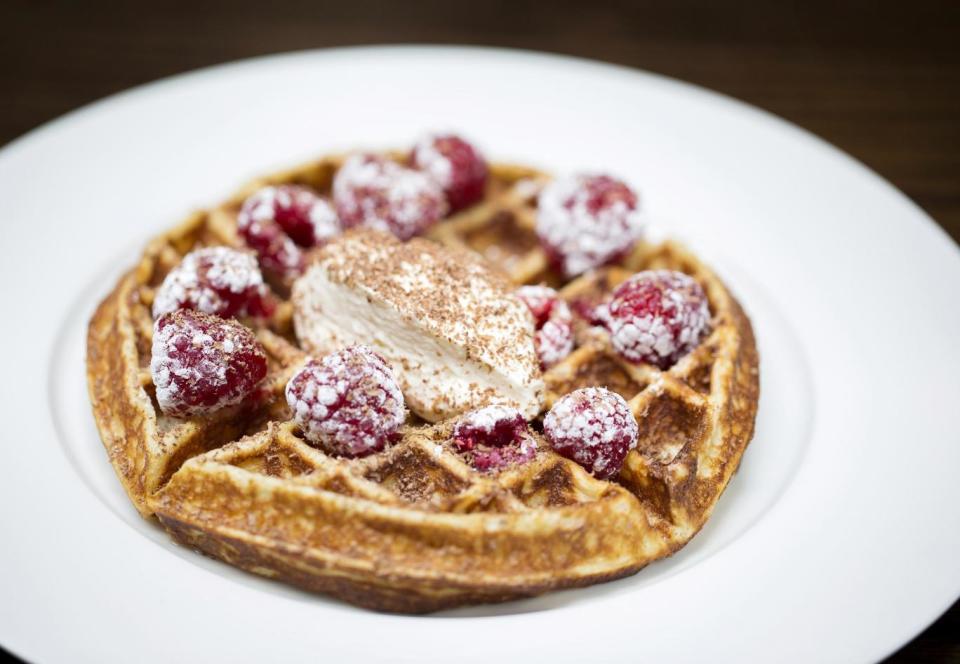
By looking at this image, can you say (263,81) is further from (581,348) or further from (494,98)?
(581,348)

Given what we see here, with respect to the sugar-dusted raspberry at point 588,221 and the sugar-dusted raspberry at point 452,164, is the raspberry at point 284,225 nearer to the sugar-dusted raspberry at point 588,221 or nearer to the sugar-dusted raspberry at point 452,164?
the sugar-dusted raspberry at point 452,164

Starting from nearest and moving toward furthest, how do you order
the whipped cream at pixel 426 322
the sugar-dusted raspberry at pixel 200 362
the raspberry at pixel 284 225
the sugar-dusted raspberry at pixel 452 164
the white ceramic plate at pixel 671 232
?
1. the white ceramic plate at pixel 671 232
2. the sugar-dusted raspberry at pixel 200 362
3. the whipped cream at pixel 426 322
4. the raspberry at pixel 284 225
5. the sugar-dusted raspberry at pixel 452 164

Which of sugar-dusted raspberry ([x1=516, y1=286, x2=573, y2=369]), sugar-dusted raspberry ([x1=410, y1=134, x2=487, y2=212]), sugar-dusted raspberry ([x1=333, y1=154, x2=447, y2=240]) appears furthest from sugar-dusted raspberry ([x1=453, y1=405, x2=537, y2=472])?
sugar-dusted raspberry ([x1=410, y1=134, x2=487, y2=212])

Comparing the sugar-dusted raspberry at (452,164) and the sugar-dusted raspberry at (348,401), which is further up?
the sugar-dusted raspberry at (452,164)

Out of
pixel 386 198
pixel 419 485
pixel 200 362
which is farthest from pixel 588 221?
pixel 200 362

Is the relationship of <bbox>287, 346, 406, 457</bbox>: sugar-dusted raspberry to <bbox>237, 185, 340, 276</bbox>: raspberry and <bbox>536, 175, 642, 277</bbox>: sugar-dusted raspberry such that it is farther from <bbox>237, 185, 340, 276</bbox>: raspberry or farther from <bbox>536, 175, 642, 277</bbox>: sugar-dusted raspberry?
<bbox>536, 175, 642, 277</bbox>: sugar-dusted raspberry

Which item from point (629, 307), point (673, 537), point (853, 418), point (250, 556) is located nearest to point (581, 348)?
point (629, 307)

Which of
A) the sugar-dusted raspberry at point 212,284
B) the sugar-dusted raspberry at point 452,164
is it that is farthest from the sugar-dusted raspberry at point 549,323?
the sugar-dusted raspberry at point 212,284
